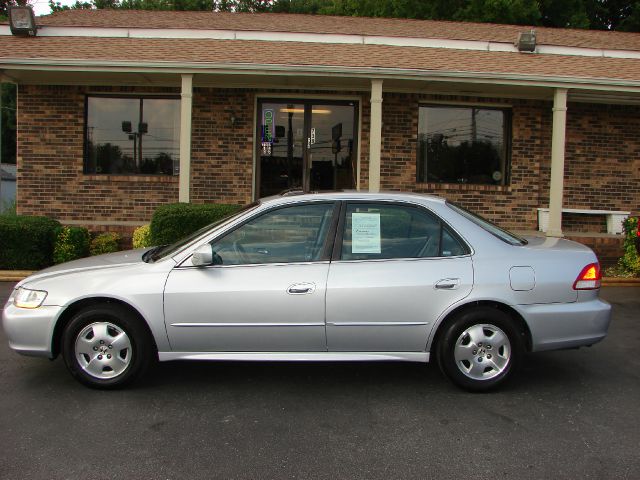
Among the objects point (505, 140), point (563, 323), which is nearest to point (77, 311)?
point (563, 323)

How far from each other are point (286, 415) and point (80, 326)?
1630 mm

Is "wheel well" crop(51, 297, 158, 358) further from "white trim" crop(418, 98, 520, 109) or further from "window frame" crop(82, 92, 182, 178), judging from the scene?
"white trim" crop(418, 98, 520, 109)

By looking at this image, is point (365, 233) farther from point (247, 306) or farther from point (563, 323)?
point (563, 323)

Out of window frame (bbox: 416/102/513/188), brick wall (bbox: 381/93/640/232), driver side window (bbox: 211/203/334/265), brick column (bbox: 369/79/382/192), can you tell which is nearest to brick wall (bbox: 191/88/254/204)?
brick column (bbox: 369/79/382/192)

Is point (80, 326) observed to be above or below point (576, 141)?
below

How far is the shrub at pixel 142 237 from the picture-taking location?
30.8ft

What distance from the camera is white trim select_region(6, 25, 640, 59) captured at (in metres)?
11.4

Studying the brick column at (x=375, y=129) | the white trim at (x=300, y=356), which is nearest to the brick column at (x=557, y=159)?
the brick column at (x=375, y=129)

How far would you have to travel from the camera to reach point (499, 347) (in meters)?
4.45

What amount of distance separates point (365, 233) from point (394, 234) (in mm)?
224

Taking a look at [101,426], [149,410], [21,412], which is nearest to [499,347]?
[149,410]

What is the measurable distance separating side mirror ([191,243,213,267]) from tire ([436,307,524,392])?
180cm

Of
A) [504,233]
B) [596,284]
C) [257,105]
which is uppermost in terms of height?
[257,105]

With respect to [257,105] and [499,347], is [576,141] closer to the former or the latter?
[257,105]
